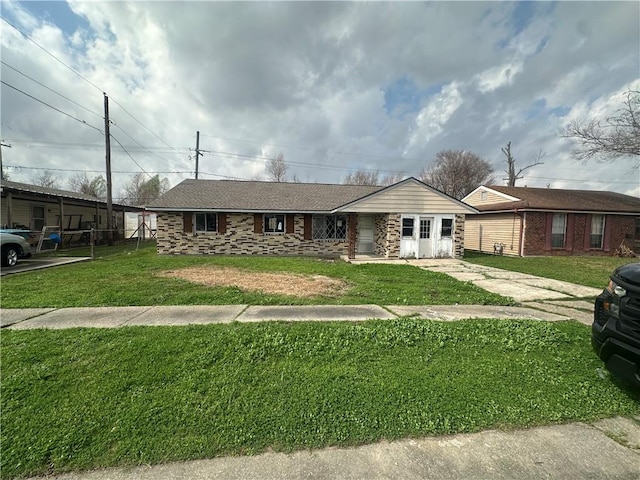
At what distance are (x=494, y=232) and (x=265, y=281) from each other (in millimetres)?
15846

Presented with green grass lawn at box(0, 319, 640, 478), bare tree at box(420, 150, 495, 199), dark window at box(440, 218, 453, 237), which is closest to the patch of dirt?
green grass lawn at box(0, 319, 640, 478)

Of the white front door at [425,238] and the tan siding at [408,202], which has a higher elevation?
the tan siding at [408,202]

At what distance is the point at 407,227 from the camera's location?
1450 cm

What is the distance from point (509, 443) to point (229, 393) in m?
2.35

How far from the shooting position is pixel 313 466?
201 centimetres

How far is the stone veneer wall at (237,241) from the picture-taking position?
15.0 metres

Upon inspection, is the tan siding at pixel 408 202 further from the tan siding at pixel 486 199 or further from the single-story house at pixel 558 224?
the tan siding at pixel 486 199

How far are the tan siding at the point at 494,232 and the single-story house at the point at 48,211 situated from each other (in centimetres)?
2196

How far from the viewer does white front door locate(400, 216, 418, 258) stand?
1432 centimetres

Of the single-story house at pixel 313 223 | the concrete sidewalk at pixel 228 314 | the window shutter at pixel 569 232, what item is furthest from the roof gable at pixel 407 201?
the concrete sidewalk at pixel 228 314

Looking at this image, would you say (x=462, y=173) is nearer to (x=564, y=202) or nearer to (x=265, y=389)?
(x=564, y=202)

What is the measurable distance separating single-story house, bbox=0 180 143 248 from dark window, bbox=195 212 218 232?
5067 millimetres

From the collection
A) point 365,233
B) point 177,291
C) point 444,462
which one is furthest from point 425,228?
point 444,462

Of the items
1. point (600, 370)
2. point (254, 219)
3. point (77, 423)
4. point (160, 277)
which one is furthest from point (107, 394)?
point (254, 219)
